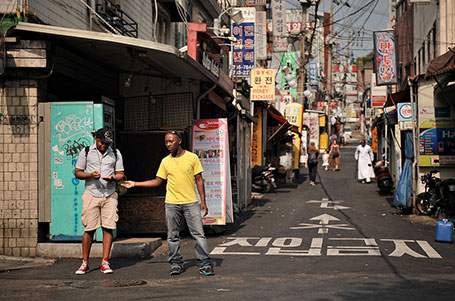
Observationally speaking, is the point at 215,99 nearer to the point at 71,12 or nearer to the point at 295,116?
the point at 71,12

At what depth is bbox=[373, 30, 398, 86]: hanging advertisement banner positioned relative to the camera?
82.3ft

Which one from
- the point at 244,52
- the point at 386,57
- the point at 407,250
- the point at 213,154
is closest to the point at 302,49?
the point at 386,57

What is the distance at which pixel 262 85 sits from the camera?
79.3ft

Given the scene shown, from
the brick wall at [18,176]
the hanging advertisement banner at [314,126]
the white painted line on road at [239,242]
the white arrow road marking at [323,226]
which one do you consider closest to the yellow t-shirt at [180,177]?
the brick wall at [18,176]

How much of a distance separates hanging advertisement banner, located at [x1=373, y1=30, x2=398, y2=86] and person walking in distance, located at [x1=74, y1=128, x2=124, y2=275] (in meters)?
18.3

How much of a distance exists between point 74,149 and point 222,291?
4.28 m

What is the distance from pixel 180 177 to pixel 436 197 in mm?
9834

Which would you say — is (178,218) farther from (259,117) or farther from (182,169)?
(259,117)

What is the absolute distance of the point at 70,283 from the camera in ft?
25.8

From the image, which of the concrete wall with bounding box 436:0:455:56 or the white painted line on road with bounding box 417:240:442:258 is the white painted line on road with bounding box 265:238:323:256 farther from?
the concrete wall with bounding box 436:0:455:56

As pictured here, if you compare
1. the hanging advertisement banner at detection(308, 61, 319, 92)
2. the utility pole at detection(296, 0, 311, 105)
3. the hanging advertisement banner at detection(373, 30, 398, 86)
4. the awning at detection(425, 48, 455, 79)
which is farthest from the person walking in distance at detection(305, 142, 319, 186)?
the hanging advertisement banner at detection(308, 61, 319, 92)

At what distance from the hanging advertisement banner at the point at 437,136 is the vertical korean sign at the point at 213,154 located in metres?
6.48

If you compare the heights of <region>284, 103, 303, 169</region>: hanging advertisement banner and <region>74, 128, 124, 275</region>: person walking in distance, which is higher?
<region>284, 103, 303, 169</region>: hanging advertisement banner

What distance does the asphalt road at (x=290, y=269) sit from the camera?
7.10 m
